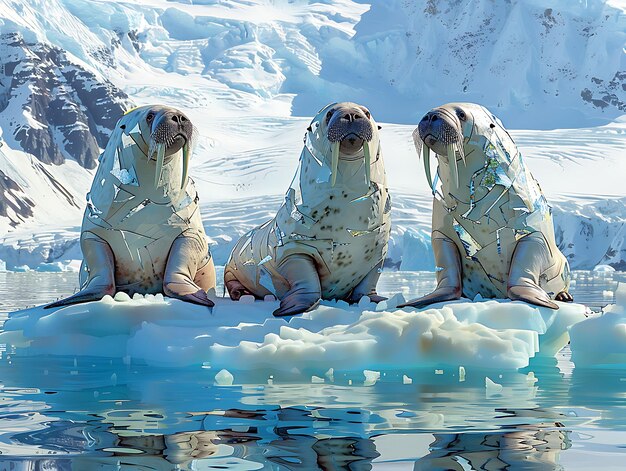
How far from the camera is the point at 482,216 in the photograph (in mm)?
5891

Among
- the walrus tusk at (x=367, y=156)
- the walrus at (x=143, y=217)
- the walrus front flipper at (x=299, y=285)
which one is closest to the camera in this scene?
the walrus front flipper at (x=299, y=285)

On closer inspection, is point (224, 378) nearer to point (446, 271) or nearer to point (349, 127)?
point (349, 127)

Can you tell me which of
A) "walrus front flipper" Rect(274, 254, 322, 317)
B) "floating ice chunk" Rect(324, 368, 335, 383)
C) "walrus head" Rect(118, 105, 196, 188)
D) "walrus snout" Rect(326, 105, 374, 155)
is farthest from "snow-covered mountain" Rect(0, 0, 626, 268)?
"floating ice chunk" Rect(324, 368, 335, 383)

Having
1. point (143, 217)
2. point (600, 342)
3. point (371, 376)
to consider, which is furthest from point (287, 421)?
point (143, 217)

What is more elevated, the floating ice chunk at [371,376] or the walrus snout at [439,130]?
the walrus snout at [439,130]

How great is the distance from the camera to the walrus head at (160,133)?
595 cm

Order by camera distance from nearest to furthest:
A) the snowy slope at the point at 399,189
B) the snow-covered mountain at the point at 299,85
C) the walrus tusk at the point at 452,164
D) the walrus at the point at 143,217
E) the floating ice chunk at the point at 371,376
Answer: the floating ice chunk at the point at 371,376, the walrus tusk at the point at 452,164, the walrus at the point at 143,217, the snowy slope at the point at 399,189, the snow-covered mountain at the point at 299,85

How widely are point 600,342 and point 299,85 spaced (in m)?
85.1

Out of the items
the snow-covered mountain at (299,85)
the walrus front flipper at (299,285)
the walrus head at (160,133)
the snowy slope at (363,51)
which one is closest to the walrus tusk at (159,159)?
the walrus head at (160,133)

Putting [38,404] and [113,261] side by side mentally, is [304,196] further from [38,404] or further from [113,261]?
[38,404]

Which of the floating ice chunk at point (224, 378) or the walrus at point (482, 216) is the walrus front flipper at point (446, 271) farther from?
the floating ice chunk at point (224, 378)

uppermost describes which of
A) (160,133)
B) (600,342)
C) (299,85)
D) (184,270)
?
(299,85)

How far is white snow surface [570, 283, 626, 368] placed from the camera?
4910mm

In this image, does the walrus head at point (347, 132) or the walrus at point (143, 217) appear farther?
the walrus at point (143, 217)
